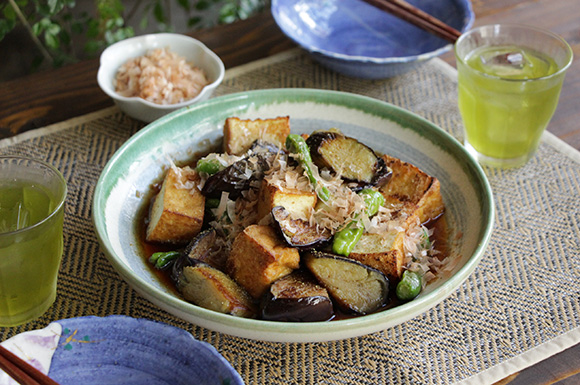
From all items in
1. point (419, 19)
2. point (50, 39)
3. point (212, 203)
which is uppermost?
point (419, 19)

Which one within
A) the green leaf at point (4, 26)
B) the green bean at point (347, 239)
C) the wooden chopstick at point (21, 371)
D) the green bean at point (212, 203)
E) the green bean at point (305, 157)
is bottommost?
the green bean at point (212, 203)

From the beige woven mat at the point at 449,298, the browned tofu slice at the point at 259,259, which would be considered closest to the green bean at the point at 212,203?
the browned tofu slice at the point at 259,259

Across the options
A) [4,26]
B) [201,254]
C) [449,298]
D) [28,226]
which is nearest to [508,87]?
[449,298]

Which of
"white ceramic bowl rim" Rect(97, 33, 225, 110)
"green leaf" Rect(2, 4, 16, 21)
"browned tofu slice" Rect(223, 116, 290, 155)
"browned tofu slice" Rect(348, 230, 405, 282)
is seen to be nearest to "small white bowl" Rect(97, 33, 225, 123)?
"white ceramic bowl rim" Rect(97, 33, 225, 110)

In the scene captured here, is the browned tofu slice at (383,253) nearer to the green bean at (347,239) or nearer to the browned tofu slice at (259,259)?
the green bean at (347,239)

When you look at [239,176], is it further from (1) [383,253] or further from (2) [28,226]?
(2) [28,226]

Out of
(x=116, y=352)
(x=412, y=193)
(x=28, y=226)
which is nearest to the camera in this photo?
(x=116, y=352)
